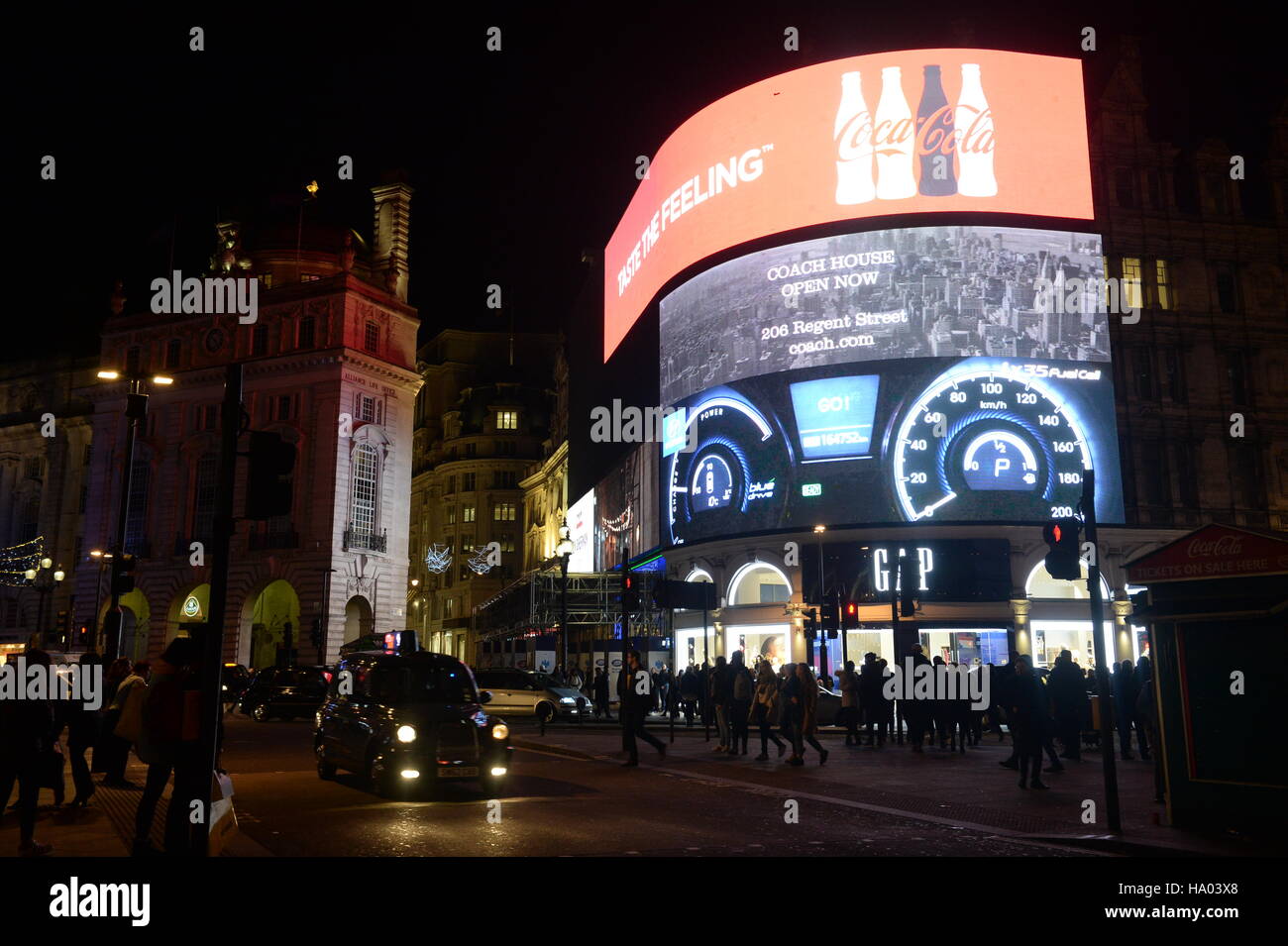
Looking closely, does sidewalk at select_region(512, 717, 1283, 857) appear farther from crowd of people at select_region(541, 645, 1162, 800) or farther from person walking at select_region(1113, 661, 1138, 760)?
person walking at select_region(1113, 661, 1138, 760)

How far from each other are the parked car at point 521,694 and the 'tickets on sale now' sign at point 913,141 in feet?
65.4

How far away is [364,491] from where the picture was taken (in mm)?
56406

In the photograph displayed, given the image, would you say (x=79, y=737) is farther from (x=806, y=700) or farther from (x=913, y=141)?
(x=913, y=141)

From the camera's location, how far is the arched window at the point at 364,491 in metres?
55.5

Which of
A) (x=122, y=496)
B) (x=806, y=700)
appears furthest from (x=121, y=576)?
(x=806, y=700)

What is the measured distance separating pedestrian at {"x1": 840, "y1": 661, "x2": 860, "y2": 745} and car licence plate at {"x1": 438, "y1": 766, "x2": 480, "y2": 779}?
11908 mm

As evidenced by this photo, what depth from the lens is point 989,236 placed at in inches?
1454

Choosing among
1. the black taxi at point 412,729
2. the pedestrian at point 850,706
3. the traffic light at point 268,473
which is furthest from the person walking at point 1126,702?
the traffic light at point 268,473

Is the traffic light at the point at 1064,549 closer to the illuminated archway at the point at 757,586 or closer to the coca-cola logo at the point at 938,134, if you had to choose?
the illuminated archway at the point at 757,586

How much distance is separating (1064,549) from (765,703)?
8.77m

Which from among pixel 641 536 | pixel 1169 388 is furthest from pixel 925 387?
pixel 641 536

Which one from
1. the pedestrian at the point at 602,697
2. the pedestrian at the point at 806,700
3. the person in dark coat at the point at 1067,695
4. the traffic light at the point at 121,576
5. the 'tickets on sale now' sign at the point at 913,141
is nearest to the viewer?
the traffic light at the point at 121,576
